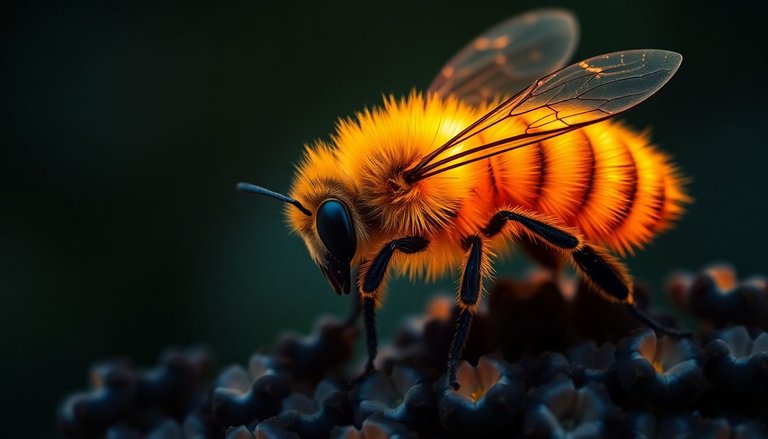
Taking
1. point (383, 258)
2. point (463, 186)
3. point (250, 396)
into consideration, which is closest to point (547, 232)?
point (463, 186)

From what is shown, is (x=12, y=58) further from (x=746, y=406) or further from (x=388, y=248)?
(x=746, y=406)

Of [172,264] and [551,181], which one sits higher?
[172,264]

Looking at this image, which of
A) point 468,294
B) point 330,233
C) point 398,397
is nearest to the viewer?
point 398,397

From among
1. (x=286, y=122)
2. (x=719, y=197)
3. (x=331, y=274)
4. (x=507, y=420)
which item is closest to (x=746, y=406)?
(x=507, y=420)

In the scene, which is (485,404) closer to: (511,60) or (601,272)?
(601,272)

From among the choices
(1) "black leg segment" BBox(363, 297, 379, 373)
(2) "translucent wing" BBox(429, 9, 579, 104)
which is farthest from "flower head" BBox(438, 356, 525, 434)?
(2) "translucent wing" BBox(429, 9, 579, 104)
